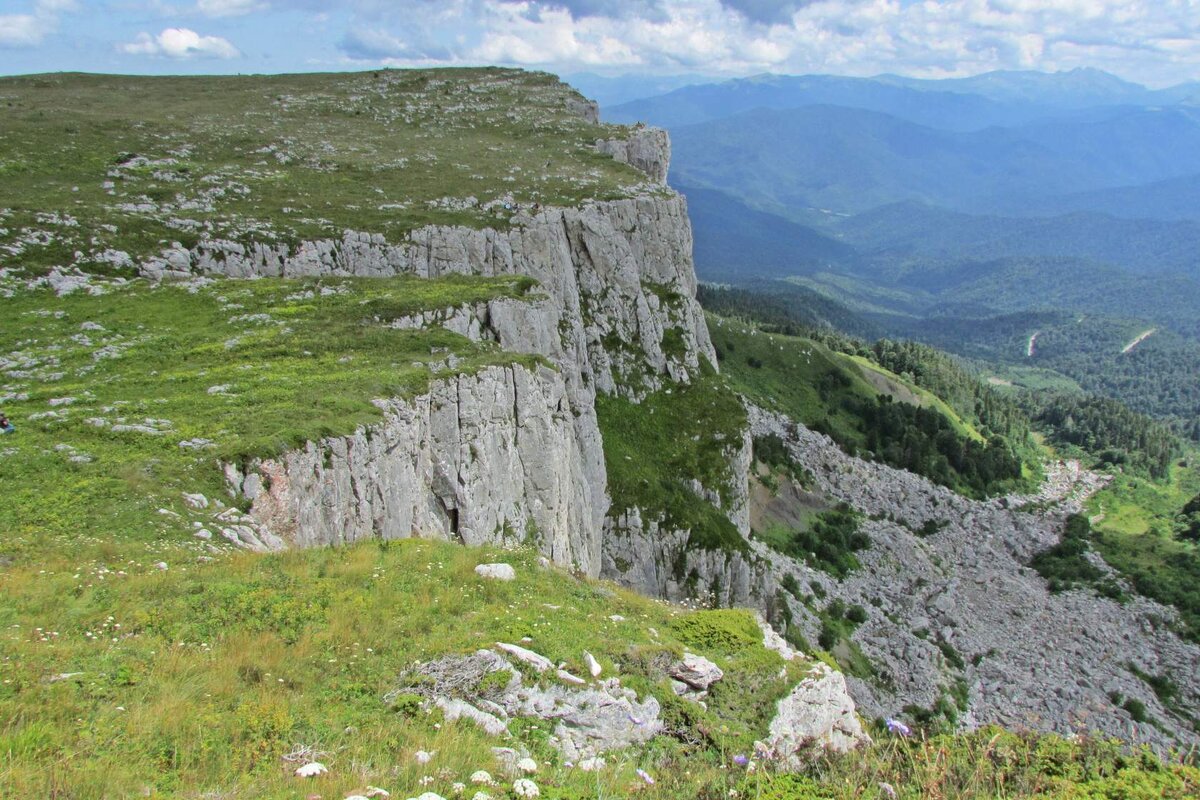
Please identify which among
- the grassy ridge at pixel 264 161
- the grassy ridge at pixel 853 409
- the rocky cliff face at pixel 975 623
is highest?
the grassy ridge at pixel 264 161

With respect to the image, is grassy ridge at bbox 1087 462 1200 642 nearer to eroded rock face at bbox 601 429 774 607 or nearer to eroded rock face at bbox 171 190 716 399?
eroded rock face at bbox 601 429 774 607

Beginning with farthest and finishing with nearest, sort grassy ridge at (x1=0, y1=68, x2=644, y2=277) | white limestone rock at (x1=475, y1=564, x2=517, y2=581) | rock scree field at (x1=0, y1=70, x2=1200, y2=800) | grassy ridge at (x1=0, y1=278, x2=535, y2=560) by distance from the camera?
grassy ridge at (x1=0, y1=68, x2=644, y2=277) < grassy ridge at (x1=0, y1=278, x2=535, y2=560) < white limestone rock at (x1=475, y1=564, x2=517, y2=581) < rock scree field at (x1=0, y1=70, x2=1200, y2=800)

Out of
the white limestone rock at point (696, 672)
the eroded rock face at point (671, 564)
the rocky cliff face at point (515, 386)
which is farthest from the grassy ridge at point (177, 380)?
the eroded rock face at point (671, 564)

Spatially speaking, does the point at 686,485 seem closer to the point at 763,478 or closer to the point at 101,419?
the point at 763,478

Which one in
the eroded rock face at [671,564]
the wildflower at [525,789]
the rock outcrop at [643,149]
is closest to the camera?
the wildflower at [525,789]

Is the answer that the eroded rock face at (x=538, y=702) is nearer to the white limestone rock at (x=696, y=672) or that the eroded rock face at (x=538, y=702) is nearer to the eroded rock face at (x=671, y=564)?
the white limestone rock at (x=696, y=672)

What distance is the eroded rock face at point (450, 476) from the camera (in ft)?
64.3

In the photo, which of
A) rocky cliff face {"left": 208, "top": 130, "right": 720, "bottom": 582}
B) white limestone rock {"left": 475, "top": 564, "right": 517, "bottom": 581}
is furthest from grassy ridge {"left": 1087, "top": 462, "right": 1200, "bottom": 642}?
white limestone rock {"left": 475, "top": 564, "right": 517, "bottom": 581}

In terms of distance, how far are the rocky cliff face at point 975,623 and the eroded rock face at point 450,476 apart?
33081 millimetres

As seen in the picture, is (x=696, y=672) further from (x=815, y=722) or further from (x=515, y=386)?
(x=515, y=386)

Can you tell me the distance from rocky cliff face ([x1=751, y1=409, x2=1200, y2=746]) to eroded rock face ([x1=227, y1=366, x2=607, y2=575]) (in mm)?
33081

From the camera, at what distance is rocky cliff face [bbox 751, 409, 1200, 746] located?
57.7 m

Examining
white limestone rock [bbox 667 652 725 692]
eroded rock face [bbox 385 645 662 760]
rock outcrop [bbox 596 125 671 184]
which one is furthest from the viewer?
rock outcrop [bbox 596 125 671 184]

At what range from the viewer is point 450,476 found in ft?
88.8
